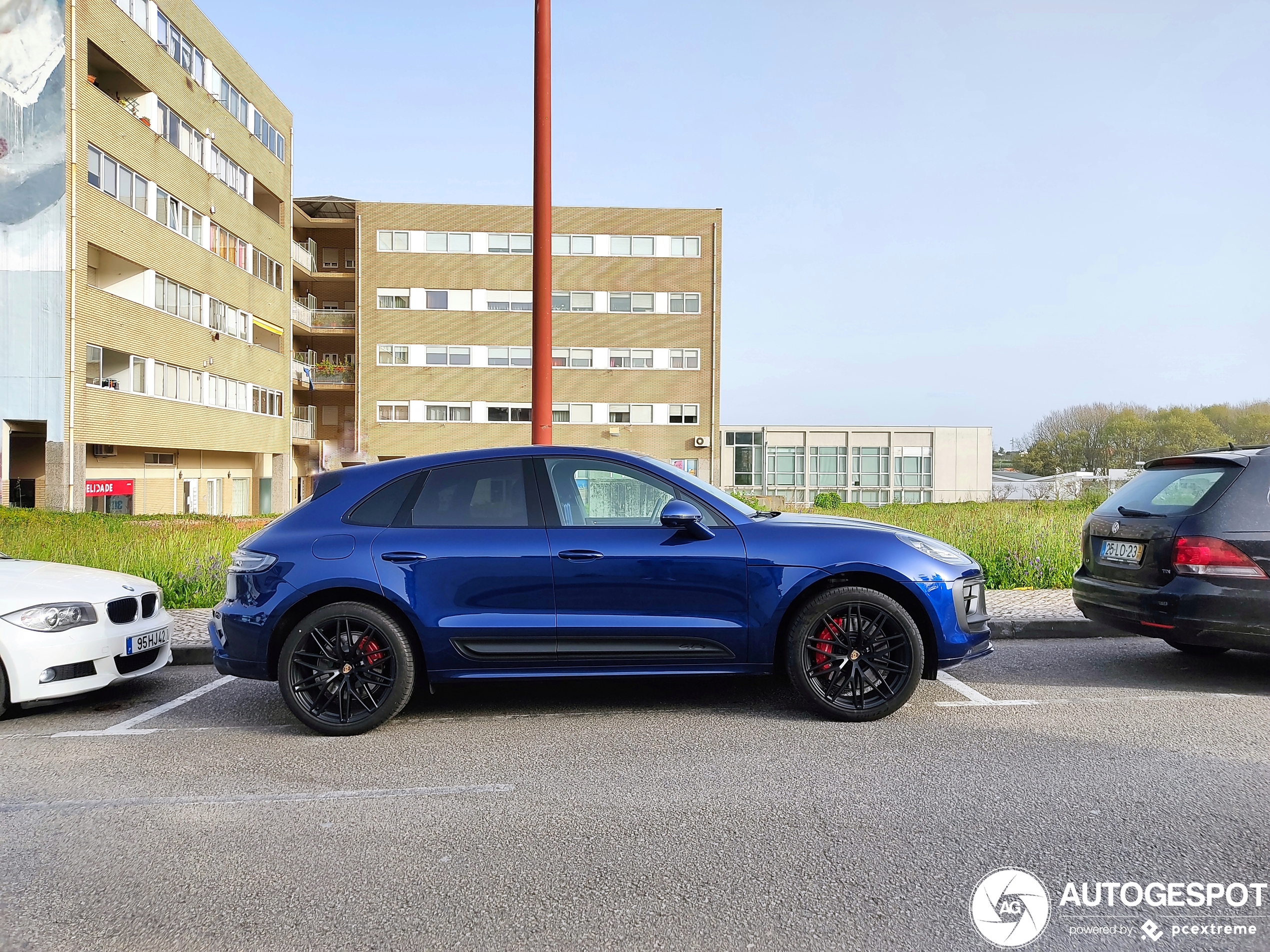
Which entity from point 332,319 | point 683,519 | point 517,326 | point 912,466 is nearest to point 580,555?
point 683,519

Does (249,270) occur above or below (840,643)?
above

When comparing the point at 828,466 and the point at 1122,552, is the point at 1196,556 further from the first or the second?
the point at 828,466

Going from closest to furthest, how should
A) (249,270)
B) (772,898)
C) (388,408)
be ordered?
(772,898) → (249,270) → (388,408)

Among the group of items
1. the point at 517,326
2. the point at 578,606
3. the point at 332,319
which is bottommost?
the point at 578,606

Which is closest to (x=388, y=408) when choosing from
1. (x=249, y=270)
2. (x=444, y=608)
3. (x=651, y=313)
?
(x=249, y=270)

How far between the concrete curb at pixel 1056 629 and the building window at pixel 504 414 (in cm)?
4108

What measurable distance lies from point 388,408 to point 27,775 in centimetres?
4493

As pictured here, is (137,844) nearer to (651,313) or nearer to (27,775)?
(27,775)

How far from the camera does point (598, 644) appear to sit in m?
5.10

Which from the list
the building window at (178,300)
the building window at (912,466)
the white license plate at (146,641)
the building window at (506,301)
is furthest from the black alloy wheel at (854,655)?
the building window at (912,466)

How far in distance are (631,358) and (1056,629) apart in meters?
41.0

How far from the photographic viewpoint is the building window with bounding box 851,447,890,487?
57.0 metres

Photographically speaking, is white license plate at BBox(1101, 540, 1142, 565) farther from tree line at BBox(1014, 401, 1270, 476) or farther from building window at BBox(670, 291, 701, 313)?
tree line at BBox(1014, 401, 1270, 476)

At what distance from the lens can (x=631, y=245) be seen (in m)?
48.2
